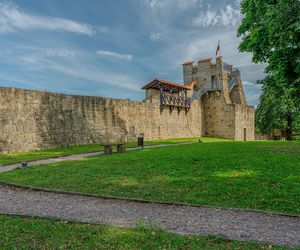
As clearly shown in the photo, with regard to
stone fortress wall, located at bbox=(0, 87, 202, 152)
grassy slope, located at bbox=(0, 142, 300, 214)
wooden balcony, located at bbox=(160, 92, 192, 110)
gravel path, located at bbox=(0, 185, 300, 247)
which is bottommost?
gravel path, located at bbox=(0, 185, 300, 247)

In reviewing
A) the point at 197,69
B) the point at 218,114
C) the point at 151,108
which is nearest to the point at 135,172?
the point at 151,108

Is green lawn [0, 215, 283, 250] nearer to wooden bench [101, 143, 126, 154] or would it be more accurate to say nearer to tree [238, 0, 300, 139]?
tree [238, 0, 300, 139]

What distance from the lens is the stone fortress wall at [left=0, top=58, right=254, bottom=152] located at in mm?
14258

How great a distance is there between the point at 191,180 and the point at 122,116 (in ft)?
47.6

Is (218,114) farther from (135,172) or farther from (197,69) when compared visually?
(135,172)

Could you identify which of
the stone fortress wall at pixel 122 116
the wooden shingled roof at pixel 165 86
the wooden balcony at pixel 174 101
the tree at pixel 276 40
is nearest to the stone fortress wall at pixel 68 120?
the stone fortress wall at pixel 122 116

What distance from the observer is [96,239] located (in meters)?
3.41

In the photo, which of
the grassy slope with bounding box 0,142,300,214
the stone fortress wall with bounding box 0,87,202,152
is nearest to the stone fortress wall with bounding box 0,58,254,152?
the stone fortress wall with bounding box 0,87,202,152

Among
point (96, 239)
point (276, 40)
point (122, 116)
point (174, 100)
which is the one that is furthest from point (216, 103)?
point (96, 239)

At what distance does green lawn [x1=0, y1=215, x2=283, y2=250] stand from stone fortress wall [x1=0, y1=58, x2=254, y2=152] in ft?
36.4

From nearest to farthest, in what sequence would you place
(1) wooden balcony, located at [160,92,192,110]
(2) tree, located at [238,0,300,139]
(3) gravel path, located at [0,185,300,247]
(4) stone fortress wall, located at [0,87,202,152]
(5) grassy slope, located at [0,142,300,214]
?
(3) gravel path, located at [0,185,300,247]
(5) grassy slope, located at [0,142,300,214]
(2) tree, located at [238,0,300,139]
(4) stone fortress wall, located at [0,87,202,152]
(1) wooden balcony, located at [160,92,192,110]

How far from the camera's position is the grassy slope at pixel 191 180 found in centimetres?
540

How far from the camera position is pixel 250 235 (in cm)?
365

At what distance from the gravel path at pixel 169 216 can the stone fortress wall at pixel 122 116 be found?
31.1 ft
